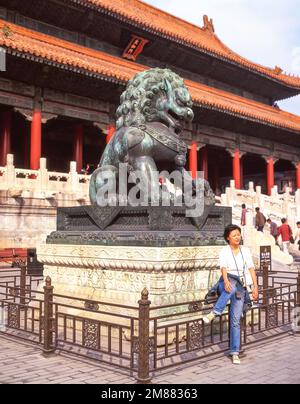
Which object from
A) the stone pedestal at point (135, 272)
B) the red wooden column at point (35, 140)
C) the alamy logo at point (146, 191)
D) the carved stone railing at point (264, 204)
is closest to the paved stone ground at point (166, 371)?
the stone pedestal at point (135, 272)

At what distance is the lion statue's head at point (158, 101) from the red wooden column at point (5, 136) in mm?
10226

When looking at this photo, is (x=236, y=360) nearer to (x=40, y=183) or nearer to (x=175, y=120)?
(x=175, y=120)

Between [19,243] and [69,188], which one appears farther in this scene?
[69,188]

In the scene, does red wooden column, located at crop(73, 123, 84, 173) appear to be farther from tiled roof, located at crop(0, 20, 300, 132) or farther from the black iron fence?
the black iron fence

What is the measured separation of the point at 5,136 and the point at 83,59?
12.7 feet

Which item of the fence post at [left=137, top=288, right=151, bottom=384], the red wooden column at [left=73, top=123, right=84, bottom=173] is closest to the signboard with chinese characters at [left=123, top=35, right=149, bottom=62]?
the red wooden column at [left=73, top=123, right=84, bottom=173]

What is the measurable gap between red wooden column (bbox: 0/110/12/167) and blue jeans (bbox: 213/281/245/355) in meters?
12.4

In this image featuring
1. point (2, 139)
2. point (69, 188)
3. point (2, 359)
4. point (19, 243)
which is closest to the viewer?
point (2, 359)

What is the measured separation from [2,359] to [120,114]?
3480 mm

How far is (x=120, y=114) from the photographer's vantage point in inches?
250

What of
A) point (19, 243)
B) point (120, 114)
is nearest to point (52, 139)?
point (19, 243)

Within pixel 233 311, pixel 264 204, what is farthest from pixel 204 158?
pixel 233 311

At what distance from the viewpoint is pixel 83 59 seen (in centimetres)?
1620

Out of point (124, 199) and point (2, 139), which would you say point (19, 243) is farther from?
point (124, 199)
